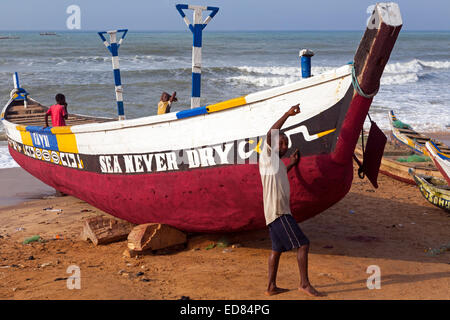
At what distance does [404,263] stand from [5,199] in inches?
317

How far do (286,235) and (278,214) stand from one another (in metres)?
0.21

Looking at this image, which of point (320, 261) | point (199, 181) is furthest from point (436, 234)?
point (199, 181)

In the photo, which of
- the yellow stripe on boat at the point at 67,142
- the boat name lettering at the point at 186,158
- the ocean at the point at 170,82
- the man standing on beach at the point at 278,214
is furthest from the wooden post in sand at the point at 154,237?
the ocean at the point at 170,82

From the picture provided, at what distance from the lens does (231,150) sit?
569cm

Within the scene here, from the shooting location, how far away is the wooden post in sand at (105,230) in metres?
7.01

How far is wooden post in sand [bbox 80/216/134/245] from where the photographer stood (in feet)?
23.0

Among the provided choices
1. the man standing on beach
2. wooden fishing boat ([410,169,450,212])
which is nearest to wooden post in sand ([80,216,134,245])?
the man standing on beach

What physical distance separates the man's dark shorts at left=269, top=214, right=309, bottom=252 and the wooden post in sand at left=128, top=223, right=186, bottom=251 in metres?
2.03

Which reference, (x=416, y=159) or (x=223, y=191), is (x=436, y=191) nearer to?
(x=416, y=159)

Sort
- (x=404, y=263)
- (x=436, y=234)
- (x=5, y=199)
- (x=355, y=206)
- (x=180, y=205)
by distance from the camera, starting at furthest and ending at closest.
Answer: (x=5, y=199) < (x=355, y=206) < (x=436, y=234) < (x=180, y=205) < (x=404, y=263)

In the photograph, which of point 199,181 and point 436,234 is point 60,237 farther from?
point 436,234

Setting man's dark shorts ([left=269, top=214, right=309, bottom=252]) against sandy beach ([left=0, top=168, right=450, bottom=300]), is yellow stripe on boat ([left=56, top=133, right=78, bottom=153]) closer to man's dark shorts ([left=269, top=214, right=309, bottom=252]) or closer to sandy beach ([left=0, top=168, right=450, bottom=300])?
sandy beach ([left=0, top=168, right=450, bottom=300])

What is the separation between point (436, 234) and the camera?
7.25m

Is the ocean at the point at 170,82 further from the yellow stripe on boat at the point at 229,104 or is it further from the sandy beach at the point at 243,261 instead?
the yellow stripe on boat at the point at 229,104
